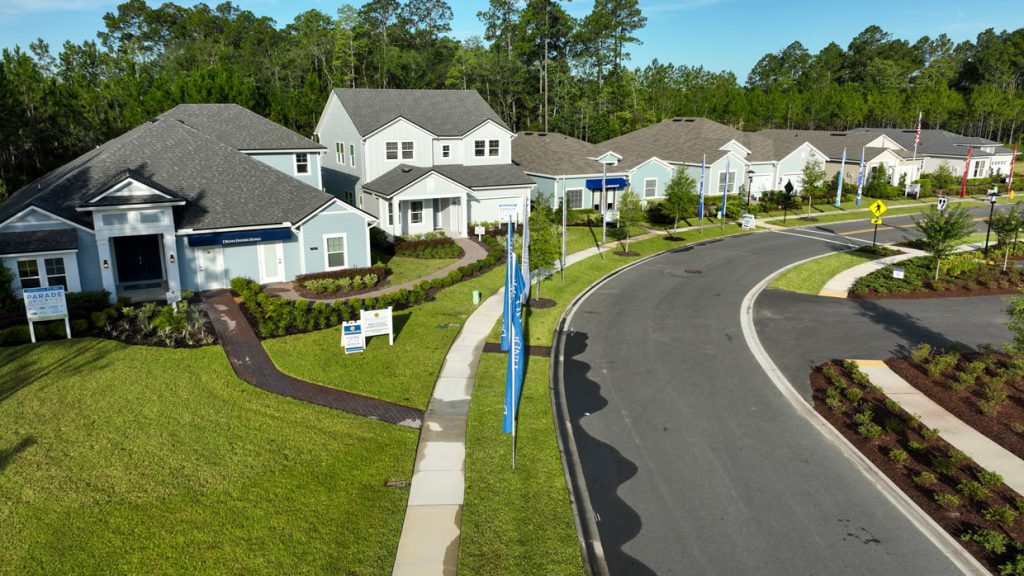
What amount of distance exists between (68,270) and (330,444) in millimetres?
18054

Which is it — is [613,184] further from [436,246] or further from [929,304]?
[929,304]

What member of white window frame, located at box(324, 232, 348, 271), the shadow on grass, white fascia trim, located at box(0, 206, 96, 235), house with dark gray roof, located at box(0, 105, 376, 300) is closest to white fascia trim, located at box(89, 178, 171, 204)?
house with dark gray roof, located at box(0, 105, 376, 300)

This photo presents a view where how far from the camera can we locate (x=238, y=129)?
43.6 metres

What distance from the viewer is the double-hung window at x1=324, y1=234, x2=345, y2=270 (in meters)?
32.0

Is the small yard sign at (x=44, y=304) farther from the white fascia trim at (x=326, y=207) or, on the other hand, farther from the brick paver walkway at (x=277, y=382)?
→ the white fascia trim at (x=326, y=207)

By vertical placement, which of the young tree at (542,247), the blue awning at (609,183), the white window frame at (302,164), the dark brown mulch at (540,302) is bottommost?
the dark brown mulch at (540,302)

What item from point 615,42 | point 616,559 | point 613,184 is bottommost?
point 616,559

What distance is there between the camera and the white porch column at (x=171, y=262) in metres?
28.5

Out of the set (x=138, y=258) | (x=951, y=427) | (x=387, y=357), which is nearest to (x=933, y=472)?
(x=951, y=427)

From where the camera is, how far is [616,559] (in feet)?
40.5

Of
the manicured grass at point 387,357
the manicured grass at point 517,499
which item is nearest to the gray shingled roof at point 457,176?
the manicured grass at point 387,357

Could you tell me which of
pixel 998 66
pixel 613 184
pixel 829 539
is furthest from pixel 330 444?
pixel 998 66

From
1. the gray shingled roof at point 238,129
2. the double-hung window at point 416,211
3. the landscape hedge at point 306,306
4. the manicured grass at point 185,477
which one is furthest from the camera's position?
the gray shingled roof at point 238,129

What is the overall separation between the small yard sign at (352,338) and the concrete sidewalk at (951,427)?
1709 cm
